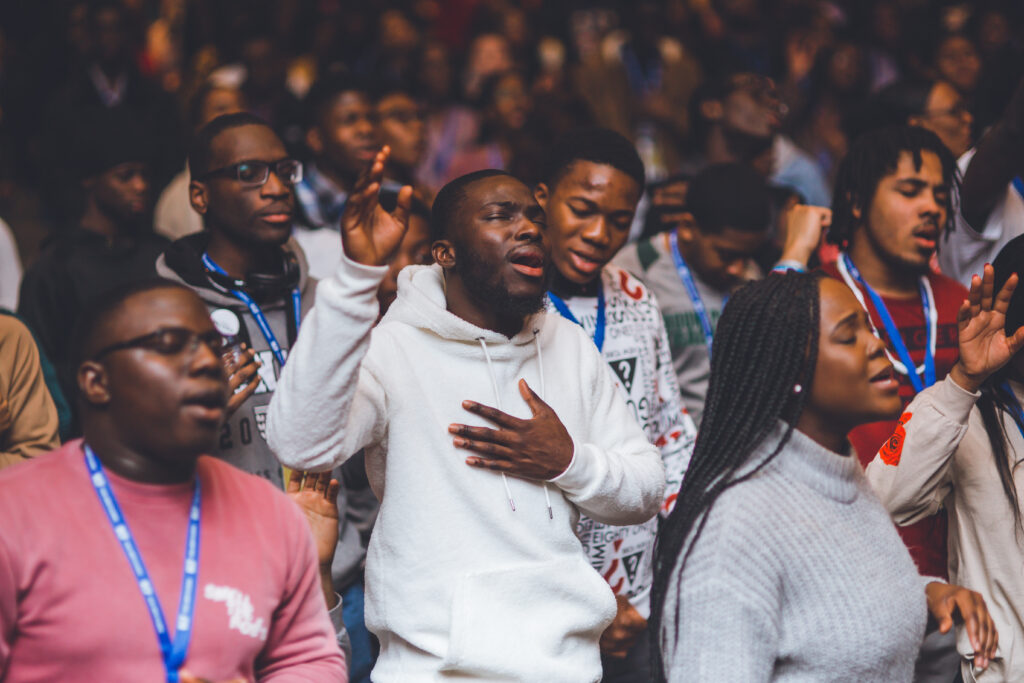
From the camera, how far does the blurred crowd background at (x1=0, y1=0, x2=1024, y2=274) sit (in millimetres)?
5543

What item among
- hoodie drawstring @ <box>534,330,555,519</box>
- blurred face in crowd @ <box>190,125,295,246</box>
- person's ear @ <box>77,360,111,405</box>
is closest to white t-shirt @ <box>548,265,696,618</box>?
hoodie drawstring @ <box>534,330,555,519</box>

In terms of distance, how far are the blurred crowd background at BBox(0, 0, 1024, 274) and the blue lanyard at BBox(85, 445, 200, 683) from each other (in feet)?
10.4

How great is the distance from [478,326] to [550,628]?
2.33 ft

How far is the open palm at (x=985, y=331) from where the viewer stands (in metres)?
2.61

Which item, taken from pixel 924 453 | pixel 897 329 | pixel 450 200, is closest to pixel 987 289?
pixel 924 453

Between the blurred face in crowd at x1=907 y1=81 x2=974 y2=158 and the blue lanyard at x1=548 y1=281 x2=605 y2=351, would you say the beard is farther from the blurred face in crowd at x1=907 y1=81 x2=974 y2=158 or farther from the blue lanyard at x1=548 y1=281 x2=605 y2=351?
the blurred face in crowd at x1=907 y1=81 x2=974 y2=158

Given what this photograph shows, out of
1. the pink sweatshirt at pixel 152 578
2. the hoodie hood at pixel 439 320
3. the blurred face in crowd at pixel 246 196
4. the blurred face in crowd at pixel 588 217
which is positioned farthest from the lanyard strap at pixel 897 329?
the pink sweatshirt at pixel 152 578

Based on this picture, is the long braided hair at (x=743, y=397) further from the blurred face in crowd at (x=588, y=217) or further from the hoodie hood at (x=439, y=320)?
the blurred face in crowd at (x=588, y=217)

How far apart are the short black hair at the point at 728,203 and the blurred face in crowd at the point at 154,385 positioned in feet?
8.59

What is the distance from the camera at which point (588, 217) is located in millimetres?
3174

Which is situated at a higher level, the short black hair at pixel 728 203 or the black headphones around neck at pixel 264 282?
the short black hair at pixel 728 203

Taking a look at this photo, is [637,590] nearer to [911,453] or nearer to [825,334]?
[911,453]

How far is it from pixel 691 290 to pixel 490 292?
172 centimetres

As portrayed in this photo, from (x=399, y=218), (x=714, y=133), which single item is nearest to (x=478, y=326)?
(x=399, y=218)
